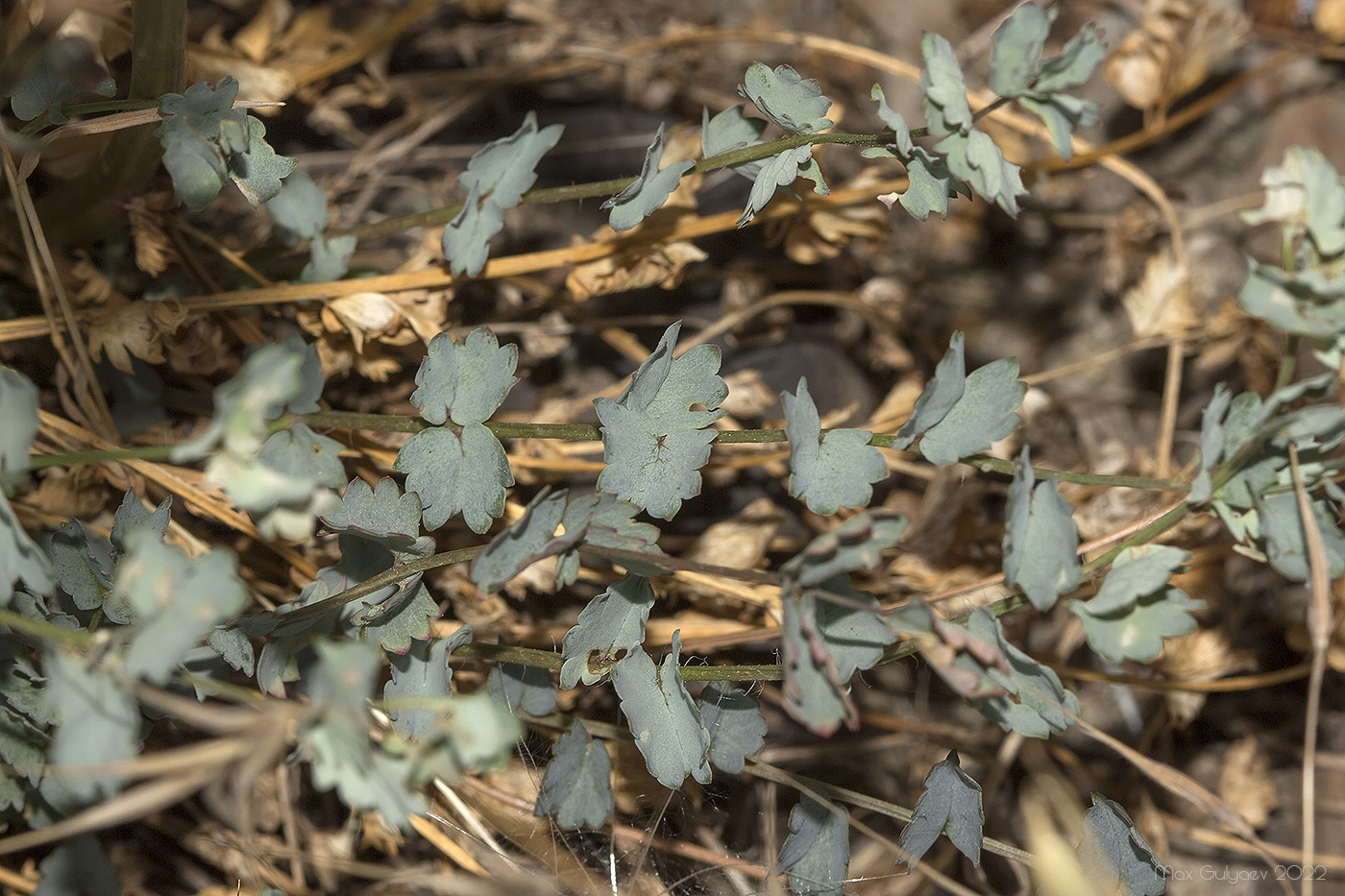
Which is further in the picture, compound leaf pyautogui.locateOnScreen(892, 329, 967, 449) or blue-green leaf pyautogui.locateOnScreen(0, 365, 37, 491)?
compound leaf pyautogui.locateOnScreen(892, 329, 967, 449)

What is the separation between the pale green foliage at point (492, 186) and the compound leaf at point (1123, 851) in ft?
2.72

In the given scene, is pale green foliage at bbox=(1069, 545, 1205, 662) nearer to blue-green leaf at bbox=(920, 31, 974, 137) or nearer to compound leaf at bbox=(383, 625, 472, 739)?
blue-green leaf at bbox=(920, 31, 974, 137)

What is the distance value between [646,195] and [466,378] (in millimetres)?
259

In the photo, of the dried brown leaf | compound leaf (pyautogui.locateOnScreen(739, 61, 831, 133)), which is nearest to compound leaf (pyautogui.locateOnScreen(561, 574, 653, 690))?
compound leaf (pyautogui.locateOnScreen(739, 61, 831, 133))

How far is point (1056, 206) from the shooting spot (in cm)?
171

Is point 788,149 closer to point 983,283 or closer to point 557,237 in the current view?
point 557,237

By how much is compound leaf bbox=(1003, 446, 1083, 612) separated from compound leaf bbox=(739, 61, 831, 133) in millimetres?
391

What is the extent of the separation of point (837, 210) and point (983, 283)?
0.59m

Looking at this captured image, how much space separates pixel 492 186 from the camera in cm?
101

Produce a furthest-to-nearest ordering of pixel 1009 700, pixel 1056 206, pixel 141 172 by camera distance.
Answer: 1. pixel 1056 206
2. pixel 141 172
3. pixel 1009 700

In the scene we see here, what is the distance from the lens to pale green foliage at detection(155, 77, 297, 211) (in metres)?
0.84

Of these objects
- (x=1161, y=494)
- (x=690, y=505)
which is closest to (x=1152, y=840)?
(x=1161, y=494)

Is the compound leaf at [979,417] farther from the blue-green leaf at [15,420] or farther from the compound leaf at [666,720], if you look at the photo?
the blue-green leaf at [15,420]

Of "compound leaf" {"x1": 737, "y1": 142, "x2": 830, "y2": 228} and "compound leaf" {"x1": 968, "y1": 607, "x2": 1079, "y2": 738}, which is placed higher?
"compound leaf" {"x1": 737, "y1": 142, "x2": 830, "y2": 228}
